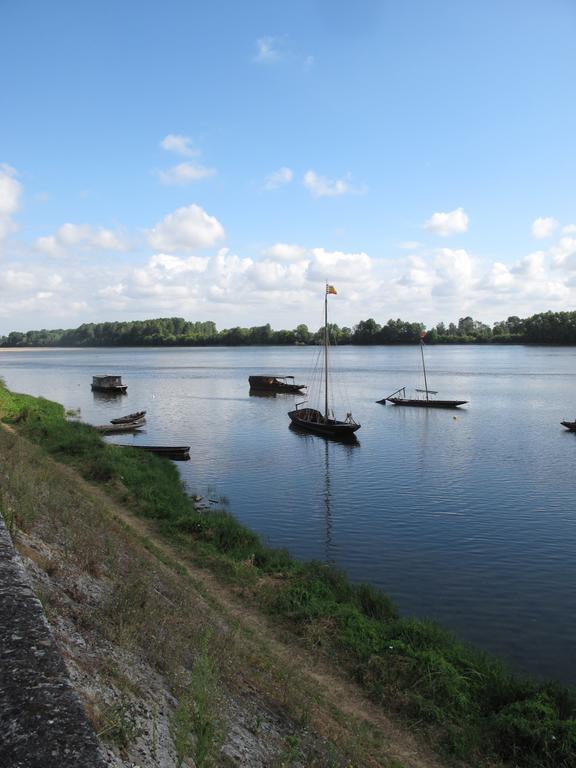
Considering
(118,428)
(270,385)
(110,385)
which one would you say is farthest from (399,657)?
(270,385)

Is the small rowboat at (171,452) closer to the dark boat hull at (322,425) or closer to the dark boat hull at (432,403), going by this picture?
the dark boat hull at (322,425)

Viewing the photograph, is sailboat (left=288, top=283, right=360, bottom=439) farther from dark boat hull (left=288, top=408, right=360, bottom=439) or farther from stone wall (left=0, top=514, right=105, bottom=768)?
stone wall (left=0, top=514, right=105, bottom=768)

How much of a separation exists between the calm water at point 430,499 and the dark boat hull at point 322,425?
144cm

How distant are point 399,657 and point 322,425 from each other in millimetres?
36334

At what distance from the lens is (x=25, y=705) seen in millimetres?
3961

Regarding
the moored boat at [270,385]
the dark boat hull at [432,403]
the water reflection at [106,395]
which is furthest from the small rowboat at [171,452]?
the moored boat at [270,385]

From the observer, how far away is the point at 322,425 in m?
48.2

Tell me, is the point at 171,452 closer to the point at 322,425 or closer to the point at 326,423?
the point at 322,425

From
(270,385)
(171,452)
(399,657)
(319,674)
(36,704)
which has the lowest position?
(171,452)

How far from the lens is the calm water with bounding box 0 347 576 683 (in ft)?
55.3

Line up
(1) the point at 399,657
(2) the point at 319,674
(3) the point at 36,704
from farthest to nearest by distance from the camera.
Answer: (1) the point at 399,657, (2) the point at 319,674, (3) the point at 36,704

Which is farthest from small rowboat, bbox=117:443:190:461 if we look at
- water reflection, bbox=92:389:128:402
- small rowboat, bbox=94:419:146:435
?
water reflection, bbox=92:389:128:402

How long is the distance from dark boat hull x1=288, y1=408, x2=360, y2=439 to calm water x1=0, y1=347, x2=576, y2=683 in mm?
1444

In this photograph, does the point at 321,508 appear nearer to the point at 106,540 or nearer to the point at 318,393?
the point at 106,540
